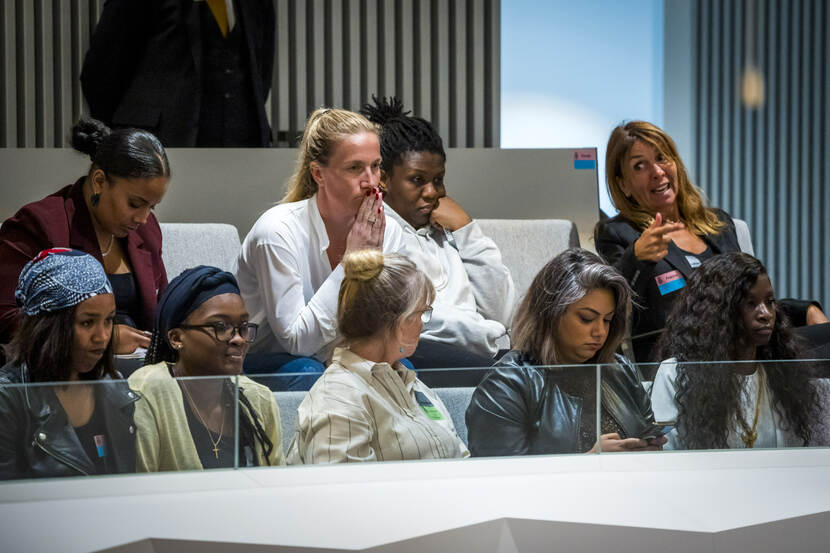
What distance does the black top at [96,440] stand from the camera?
120 centimetres

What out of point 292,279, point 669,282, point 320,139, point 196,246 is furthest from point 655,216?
point 196,246

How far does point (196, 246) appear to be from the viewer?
2951mm

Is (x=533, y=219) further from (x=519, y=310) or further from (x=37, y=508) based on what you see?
(x=37, y=508)

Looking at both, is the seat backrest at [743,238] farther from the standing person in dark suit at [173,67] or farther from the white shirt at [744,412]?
the white shirt at [744,412]

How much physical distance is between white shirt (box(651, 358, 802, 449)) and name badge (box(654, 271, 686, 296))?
123 cm

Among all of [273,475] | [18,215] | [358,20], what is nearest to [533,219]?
[358,20]

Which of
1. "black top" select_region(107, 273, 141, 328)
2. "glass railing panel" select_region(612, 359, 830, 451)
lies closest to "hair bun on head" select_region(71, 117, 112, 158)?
"black top" select_region(107, 273, 141, 328)

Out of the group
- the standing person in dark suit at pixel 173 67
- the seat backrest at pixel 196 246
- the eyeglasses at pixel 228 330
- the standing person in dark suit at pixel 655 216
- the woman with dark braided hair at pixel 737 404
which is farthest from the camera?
the standing person in dark suit at pixel 173 67

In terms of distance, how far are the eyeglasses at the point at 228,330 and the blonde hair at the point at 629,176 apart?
155 centimetres

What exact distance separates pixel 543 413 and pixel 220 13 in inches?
94.9

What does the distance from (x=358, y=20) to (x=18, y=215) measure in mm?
2506

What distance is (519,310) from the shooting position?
6.42 feet

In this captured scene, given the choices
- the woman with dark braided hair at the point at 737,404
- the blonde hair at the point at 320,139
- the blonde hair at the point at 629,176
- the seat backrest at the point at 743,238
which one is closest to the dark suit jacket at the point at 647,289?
the blonde hair at the point at 629,176

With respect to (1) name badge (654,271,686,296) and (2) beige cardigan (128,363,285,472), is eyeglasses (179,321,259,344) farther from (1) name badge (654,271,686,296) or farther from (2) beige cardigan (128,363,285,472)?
(1) name badge (654,271,686,296)
